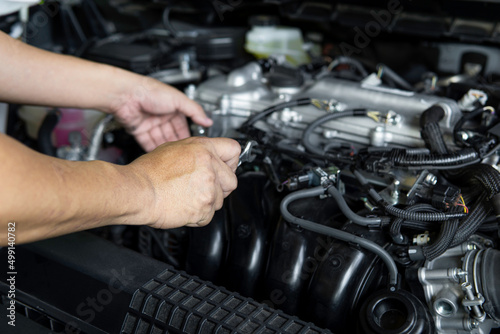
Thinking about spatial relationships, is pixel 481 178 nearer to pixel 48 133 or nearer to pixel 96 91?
pixel 96 91

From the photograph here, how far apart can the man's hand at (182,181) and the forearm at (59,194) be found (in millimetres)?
27

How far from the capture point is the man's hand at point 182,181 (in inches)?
33.4

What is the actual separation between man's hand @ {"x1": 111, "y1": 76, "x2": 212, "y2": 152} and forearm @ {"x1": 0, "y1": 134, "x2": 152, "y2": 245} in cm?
49

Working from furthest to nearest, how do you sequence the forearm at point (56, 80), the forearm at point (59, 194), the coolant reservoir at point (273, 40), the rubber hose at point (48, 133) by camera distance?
the coolant reservoir at point (273, 40)
the rubber hose at point (48, 133)
the forearm at point (56, 80)
the forearm at point (59, 194)

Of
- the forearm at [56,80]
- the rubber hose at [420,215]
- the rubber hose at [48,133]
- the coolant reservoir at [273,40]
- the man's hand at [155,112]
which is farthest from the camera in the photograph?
the coolant reservoir at [273,40]

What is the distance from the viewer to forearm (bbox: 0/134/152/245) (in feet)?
2.23

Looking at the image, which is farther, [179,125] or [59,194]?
[179,125]

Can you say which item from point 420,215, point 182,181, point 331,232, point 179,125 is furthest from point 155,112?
point 420,215

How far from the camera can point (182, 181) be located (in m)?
0.88

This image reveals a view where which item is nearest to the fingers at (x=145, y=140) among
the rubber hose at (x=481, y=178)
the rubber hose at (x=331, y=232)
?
the rubber hose at (x=331, y=232)

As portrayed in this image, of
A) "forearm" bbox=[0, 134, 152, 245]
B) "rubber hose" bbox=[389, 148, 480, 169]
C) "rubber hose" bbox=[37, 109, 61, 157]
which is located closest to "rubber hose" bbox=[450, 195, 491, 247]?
"rubber hose" bbox=[389, 148, 480, 169]

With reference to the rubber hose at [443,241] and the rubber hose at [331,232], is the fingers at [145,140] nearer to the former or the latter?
the rubber hose at [331,232]

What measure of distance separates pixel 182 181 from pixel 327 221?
33 cm

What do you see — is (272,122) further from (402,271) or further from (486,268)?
(486,268)
